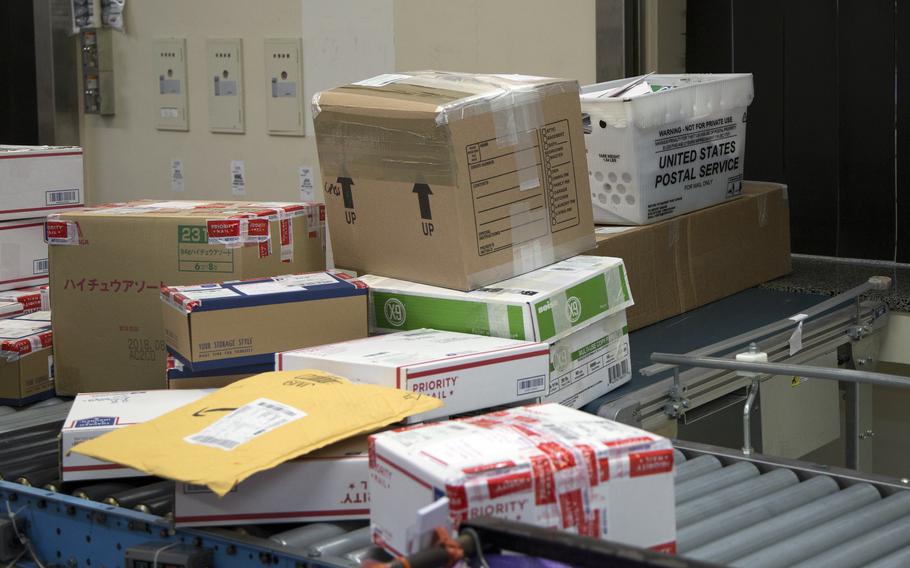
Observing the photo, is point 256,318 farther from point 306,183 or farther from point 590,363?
point 306,183

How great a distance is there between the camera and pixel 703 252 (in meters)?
3.20

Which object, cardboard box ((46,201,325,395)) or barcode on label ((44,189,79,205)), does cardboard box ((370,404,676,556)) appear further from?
barcode on label ((44,189,79,205))

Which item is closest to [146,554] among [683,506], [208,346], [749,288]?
[208,346]

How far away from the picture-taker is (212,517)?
1729 mm

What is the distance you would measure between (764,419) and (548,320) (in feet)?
3.25

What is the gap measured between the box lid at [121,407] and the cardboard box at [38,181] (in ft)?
4.26

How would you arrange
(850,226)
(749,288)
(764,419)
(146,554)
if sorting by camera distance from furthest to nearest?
(850,226), (749,288), (764,419), (146,554)

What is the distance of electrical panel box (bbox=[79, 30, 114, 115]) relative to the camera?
5.35m

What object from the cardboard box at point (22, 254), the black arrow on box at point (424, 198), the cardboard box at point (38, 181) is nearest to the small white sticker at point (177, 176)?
the cardboard box at point (38, 181)

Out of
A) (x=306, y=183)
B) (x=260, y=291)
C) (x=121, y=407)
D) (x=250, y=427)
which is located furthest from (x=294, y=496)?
(x=306, y=183)

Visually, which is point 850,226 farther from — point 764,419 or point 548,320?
point 548,320

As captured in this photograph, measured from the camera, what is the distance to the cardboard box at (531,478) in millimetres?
1358

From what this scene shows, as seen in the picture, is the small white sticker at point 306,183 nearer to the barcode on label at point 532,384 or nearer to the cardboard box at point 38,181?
the cardboard box at point 38,181

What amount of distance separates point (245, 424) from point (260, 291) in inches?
22.2
